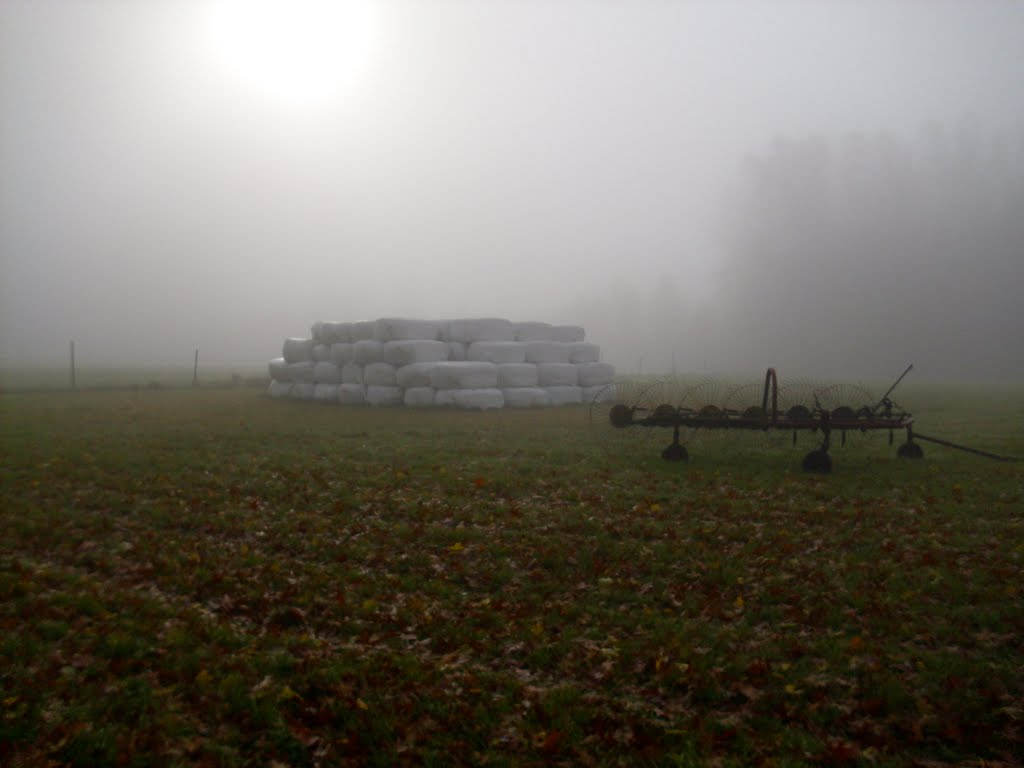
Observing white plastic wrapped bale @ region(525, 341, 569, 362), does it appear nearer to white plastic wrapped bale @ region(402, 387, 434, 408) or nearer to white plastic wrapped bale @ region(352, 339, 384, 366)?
white plastic wrapped bale @ region(402, 387, 434, 408)

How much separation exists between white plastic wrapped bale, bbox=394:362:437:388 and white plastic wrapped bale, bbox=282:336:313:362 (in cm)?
559

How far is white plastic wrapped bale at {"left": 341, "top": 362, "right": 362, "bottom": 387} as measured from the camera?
84.5ft

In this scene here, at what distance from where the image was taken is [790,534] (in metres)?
8.34

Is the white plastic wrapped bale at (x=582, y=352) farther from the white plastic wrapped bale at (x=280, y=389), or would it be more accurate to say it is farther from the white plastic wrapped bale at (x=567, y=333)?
the white plastic wrapped bale at (x=280, y=389)

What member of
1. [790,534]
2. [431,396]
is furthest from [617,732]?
[431,396]

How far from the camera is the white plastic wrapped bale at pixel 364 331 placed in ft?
83.7

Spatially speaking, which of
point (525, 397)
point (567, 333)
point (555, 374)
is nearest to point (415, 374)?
point (525, 397)

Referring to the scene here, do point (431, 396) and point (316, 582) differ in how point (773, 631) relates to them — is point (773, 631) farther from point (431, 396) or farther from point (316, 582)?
point (431, 396)

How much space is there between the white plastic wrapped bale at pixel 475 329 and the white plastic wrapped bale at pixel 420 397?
238 cm

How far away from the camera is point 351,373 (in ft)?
85.5

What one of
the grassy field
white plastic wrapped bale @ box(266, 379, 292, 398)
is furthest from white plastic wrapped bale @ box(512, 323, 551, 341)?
the grassy field

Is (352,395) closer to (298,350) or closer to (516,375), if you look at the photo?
(298,350)

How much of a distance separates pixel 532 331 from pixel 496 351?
2.09 meters

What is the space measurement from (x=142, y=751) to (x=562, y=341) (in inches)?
911
